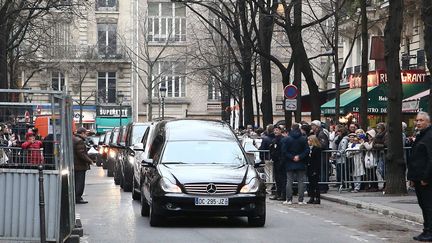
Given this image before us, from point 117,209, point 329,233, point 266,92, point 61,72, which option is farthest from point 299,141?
point 61,72

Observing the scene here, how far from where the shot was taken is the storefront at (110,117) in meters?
78.5

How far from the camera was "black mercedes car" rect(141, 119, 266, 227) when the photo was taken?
15.3 m

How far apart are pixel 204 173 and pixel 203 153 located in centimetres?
115

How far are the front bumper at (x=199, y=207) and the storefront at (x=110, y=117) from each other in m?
63.2

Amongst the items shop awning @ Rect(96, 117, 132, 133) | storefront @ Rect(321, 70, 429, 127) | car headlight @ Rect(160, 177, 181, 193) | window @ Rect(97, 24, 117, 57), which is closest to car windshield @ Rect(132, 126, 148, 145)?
car headlight @ Rect(160, 177, 181, 193)

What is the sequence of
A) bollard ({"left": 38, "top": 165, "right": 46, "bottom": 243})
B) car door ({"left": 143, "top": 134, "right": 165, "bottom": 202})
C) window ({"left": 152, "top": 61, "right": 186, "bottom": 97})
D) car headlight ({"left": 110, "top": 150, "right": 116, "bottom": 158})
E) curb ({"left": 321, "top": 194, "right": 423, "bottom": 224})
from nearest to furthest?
bollard ({"left": 38, "top": 165, "right": 46, "bottom": 243})
car door ({"left": 143, "top": 134, "right": 165, "bottom": 202})
curb ({"left": 321, "top": 194, "right": 423, "bottom": 224})
car headlight ({"left": 110, "top": 150, "right": 116, "bottom": 158})
window ({"left": 152, "top": 61, "right": 186, "bottom": 97})

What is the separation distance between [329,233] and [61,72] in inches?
2459

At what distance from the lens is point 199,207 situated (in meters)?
15.3

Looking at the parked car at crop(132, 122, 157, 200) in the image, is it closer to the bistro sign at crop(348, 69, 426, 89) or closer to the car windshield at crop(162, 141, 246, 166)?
the car windshield at crop(162, 141, 246, 166)

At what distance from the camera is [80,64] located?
76500 millimetres

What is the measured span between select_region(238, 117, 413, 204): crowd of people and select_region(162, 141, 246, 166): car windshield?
4342 mm

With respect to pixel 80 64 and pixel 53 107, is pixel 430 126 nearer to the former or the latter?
pixel 53 107

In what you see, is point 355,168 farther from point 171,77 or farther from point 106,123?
point 106,123

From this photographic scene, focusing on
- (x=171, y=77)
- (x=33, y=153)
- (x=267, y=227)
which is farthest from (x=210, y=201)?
(x=171, y=77)
